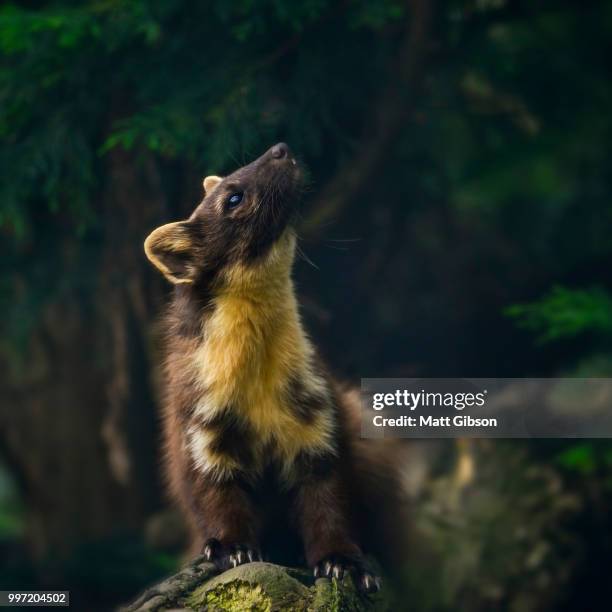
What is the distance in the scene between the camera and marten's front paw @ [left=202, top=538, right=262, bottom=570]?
13.0 feet

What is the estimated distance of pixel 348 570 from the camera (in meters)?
3.98

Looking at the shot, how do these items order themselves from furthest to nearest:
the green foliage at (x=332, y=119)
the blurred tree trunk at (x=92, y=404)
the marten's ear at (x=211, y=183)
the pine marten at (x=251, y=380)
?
the blurred tree trunk at (x=92, y=404), the green foliage at (x=332, y=119), the marten's ear at (x=211, y=183), the pine marten at (x=251, y=380)

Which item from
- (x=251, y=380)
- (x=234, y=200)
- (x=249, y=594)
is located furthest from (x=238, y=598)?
A: (x=234, y=200)

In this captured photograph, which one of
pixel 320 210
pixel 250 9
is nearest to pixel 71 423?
pixel 320 210

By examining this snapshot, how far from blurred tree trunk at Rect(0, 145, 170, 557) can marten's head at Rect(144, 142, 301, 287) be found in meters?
2.44

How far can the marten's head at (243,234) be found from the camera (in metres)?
4.24

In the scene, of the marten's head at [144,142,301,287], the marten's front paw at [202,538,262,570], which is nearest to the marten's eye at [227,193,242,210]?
the marten's head at [144,142,301,287]

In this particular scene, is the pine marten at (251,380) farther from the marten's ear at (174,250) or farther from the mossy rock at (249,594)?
the mossy rock at (249,594)

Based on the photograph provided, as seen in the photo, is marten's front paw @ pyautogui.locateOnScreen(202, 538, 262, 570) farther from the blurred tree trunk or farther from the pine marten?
the blurred tree trunk

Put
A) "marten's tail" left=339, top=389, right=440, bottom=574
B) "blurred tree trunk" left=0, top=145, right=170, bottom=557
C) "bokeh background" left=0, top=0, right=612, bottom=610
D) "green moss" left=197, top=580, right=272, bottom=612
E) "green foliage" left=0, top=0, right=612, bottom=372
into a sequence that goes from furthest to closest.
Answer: "blurred tree trunk" left=0, top=145, right=170, bottom=557
"bokeh background" left=0, top=0, right=612, bottom=610
"green foliage" left=0, top=0, right=612, bottom=372
"marten's tail" left=339, top=389, right=440, bottom=574
"green moss" left=197, top=580, right=272, bottom=612

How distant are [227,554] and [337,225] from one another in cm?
291

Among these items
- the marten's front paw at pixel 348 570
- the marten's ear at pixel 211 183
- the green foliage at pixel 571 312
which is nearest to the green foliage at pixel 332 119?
the green foliage at pixel 571 312

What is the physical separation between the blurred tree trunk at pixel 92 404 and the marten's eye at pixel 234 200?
2.45 meters

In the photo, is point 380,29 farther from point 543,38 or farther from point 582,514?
point 582,514
